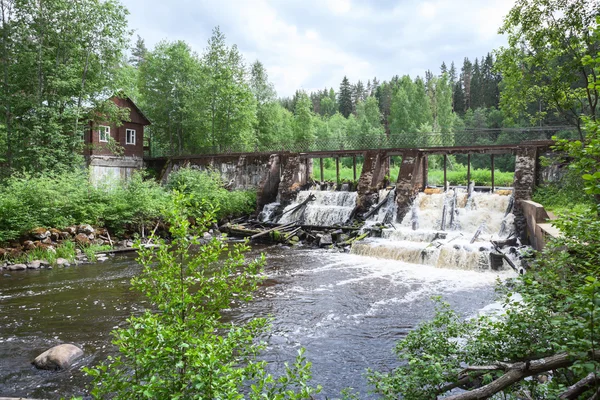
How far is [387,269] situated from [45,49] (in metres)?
21.3

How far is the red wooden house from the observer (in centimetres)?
2702

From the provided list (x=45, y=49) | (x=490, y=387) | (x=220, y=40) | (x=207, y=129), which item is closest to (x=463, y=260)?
(x=490, y=387)

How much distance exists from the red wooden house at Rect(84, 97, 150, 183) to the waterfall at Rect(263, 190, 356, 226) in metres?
12.2

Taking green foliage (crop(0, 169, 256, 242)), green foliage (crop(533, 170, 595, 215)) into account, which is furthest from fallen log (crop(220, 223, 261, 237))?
green foliage (crop(533, 170, 595, 215))

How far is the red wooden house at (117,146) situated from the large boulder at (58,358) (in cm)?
2020

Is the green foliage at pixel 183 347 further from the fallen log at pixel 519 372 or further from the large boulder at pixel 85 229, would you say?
the large boulder at pixel 85 229

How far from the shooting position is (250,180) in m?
26.5

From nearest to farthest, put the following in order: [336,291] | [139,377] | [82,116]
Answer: [139,377] < [336,291] < [82,116]

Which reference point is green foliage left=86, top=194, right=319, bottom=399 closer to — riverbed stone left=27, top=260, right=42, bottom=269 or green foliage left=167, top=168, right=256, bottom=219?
riverbed stone left=27, top=260, right=42, bottom=269

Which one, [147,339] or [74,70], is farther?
[74,70]

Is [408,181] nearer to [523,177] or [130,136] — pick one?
[523,177]

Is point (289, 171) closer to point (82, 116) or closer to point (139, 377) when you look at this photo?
point (82, 116)

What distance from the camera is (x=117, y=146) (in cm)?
2742

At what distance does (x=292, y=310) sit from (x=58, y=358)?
5.01 meters
